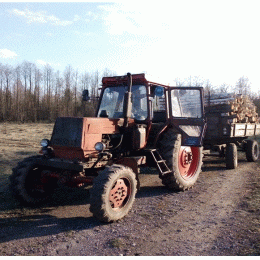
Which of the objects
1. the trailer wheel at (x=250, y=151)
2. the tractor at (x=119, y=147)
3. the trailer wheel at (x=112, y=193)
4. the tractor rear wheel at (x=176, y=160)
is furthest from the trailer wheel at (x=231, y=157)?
the trailer wheel at (x=112, y=193)

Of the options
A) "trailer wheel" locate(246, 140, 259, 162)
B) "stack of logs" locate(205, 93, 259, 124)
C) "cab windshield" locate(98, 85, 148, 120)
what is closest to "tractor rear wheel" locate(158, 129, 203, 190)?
"cab windshield" locate(98, 85, 148, 120)

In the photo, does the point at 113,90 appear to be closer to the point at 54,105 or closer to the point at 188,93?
the point at 188,93

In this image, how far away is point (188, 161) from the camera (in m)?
6.95

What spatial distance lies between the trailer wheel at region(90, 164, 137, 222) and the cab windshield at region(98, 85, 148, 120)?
158 cm

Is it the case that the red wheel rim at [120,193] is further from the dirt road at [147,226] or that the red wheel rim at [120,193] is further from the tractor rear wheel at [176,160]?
the tractor rear wheel at [176,160]

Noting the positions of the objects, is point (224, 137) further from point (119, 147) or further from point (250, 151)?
point (119, 147)

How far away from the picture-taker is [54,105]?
125 ft

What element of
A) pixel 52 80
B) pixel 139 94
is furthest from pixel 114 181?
pixel 52 80

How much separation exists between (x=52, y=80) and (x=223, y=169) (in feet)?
125

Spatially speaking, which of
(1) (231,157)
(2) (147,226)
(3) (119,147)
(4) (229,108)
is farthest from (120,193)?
(4) (229,108)

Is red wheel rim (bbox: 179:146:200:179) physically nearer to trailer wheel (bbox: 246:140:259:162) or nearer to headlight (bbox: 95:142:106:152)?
headlight (bbox: 95:142:106:152)

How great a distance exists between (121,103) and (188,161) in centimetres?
222

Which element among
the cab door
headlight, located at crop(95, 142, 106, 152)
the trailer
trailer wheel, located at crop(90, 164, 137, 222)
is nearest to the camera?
trailer wheel, located at crop(90, 164, 137, 222)

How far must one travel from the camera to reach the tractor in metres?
4.77
